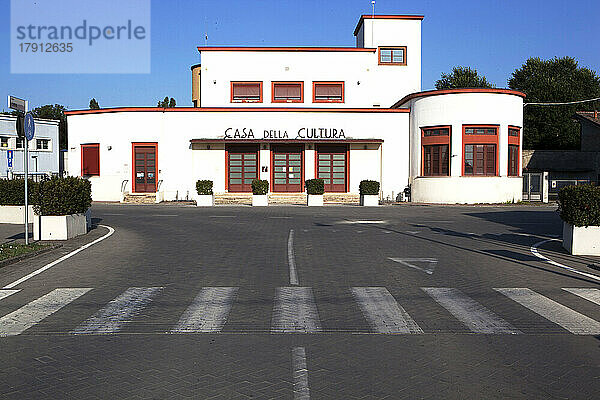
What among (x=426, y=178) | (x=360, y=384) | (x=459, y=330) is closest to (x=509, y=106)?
(x=426, y=178)

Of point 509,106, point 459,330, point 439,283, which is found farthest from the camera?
point 509,106

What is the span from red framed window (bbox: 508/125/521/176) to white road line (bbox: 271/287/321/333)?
94.6ft

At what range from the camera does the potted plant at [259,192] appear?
110 feet

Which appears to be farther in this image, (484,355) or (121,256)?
(121,256)

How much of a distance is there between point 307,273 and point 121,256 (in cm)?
477

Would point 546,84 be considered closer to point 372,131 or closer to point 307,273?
point 372,131

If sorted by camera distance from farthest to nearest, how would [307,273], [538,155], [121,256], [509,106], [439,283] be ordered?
[538,155]
[509,106]
[121,256]
[307,273]
[439,283]

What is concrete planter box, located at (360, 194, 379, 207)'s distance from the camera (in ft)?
110

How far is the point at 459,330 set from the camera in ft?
23.5

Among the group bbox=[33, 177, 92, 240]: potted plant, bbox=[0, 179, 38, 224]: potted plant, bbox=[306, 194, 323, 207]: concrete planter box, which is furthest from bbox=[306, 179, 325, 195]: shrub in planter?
bbox=[33, 177, 92, 240]: potted plant

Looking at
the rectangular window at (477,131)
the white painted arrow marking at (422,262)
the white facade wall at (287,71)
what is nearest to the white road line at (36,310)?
the white painted arrow marking at (422,262)

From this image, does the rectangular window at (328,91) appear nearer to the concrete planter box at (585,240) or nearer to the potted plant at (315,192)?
the potted plant at (315,192)

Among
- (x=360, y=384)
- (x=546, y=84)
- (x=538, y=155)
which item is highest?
(x=546, y=84)

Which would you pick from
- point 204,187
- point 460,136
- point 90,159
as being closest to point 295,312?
point 204,187
